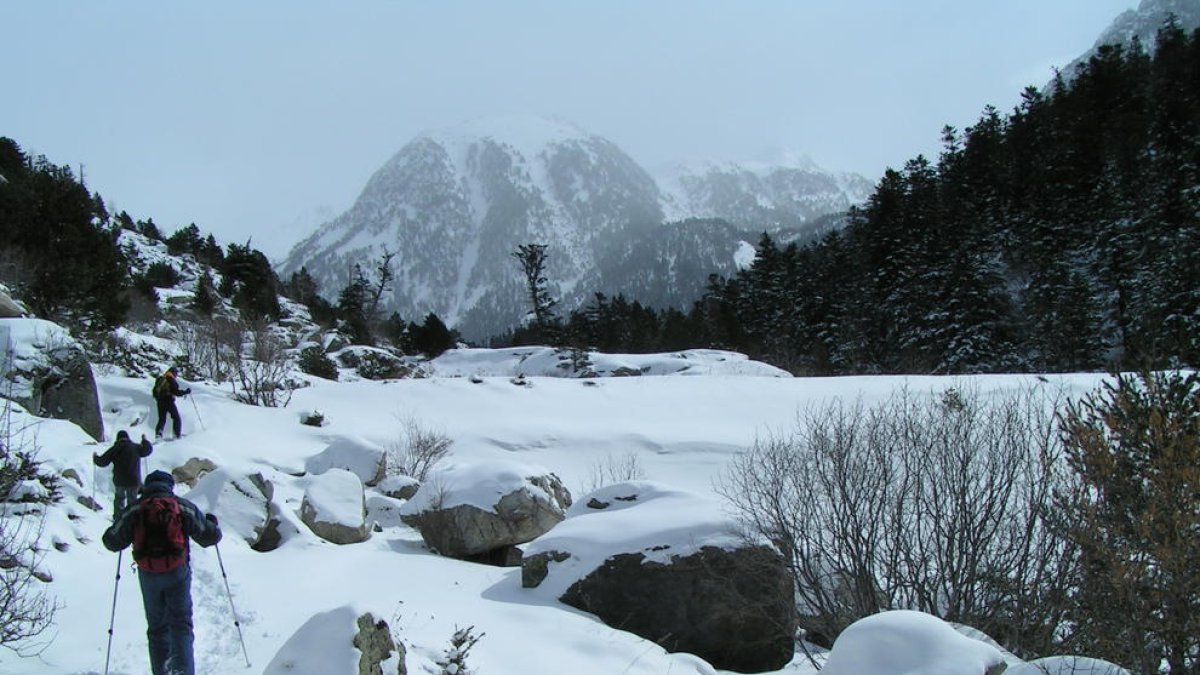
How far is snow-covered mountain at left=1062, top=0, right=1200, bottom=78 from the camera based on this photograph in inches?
4811

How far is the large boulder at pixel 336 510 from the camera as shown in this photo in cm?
1184

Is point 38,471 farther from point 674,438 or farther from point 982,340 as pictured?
point 982,340

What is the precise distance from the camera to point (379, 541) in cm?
1252

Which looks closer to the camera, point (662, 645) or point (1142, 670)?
point (1142, 670)

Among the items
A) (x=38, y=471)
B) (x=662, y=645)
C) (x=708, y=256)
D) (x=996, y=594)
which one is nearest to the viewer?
(x=38, y=471)

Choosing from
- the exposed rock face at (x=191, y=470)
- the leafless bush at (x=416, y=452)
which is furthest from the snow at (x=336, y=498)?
the leafless bush at (x=416, y=452)

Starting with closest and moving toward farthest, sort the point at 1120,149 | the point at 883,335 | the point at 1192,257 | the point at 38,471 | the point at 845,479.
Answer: the point at 38,471 < the point at 845,479 < the point at 1192,257 < the point at 1120,149 < the point at 883,335

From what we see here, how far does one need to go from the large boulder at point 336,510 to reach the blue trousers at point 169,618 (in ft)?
21.4

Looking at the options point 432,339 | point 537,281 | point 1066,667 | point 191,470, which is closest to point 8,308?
point 191,470

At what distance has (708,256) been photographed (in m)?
165

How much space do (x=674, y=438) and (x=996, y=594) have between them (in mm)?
11799

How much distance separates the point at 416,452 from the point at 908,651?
56.9ft

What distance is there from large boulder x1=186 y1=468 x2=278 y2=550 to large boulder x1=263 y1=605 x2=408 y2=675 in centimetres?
620

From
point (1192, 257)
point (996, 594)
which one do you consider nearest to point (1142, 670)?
point (996, 594)
